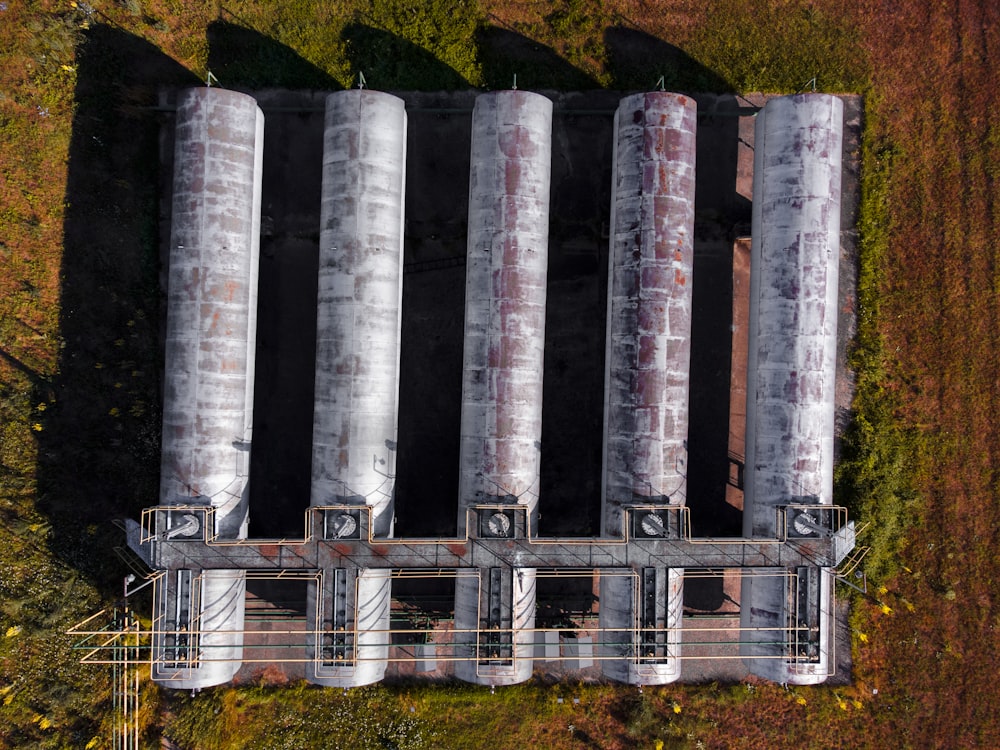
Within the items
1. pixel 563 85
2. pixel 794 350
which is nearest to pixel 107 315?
pixel 563 85

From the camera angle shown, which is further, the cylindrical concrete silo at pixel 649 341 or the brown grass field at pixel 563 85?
the brown grass field at pixel 563 85

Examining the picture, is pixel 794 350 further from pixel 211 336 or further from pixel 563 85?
pixel 211 336

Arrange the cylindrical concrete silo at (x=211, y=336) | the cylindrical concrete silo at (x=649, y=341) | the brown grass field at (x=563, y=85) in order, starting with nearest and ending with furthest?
the cylindrical concrete silo at (x=211, y=336) < the cylindrical concrete silo at (x=649, y=341) < the brown grass field at (x=563, y=85)

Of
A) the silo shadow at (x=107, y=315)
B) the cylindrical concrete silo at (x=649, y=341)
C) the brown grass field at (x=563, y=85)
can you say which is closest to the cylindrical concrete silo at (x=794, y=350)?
the cylindrical concrete silo at (x=649, y=341)

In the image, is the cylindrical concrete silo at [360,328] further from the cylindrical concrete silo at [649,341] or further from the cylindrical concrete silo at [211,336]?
the cylindrical concrete silo at [649,341]

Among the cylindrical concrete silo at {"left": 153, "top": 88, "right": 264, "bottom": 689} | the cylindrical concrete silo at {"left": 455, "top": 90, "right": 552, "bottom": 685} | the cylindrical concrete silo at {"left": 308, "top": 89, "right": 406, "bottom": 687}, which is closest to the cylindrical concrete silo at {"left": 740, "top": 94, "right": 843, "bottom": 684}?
the cylindrical concrete silo at {"left": 455, "top": 90, "right": 552, "bottom": 685}

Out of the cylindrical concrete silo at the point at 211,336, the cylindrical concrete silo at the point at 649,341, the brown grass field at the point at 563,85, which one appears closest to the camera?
the cylindrical concrete silo at the point at 211,336

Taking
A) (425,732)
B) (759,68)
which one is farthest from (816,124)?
(425,732)
